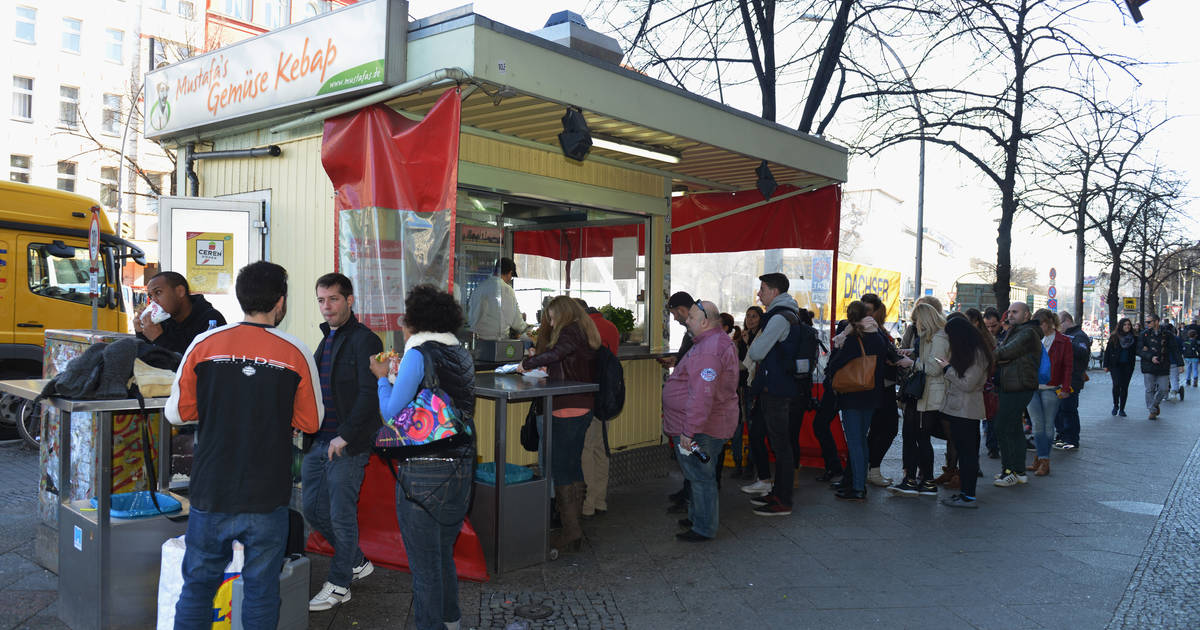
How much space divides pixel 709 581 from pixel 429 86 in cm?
360

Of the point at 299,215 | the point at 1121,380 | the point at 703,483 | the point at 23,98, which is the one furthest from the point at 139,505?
the point at 23,98

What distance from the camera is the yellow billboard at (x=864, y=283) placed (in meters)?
15.2

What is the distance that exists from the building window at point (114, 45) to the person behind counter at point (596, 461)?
104 feet

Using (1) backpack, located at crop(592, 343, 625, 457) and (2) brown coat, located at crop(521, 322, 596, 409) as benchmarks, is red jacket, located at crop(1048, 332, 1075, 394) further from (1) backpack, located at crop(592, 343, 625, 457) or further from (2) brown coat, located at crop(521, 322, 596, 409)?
(2) brown coat, located at crop(521, 322, 596, 409)

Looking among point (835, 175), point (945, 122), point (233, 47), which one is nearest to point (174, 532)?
point (233, 47)

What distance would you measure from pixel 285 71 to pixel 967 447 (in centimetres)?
638

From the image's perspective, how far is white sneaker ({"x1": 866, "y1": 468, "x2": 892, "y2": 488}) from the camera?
26.0 ft

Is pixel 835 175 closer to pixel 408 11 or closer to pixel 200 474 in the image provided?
pixel 408 11

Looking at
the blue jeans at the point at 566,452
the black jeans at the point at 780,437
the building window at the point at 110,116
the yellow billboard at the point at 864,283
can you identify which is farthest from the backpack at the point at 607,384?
the building window at the point at 110,116

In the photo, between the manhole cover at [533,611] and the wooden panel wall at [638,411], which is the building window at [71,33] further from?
the manhole cover at [533,611]

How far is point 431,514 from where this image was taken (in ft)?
11.7

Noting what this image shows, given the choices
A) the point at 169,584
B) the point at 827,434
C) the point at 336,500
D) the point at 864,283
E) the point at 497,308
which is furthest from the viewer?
the point at 864,283

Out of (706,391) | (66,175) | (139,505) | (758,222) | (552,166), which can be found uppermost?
(66,175)

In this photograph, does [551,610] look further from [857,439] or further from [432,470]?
[857,439]
